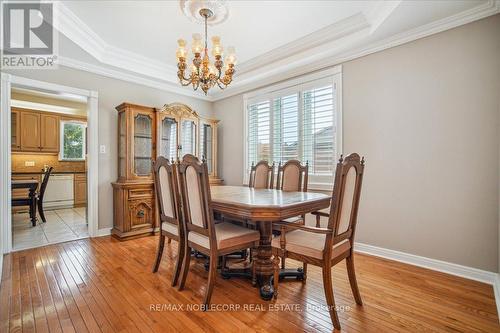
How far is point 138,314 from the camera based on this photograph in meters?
1.67

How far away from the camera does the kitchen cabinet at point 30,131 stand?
210 inches

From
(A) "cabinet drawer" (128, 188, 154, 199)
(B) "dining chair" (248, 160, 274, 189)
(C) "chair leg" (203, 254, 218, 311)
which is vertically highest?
(B) "dining chair" (248, 160, 274, 189)

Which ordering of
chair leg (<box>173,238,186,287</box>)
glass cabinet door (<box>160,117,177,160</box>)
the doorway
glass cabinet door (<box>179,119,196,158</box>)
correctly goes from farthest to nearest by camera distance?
1. glass cabinet door (<box>179,119,196,158</box>)
2. glass cabinet door (<box>160,117,177,160</box>)
3. the doorway
4. chair leg (<box>173,238,186,287</box>)

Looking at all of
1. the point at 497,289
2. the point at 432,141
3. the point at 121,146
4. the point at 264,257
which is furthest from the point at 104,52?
the point at 497,289

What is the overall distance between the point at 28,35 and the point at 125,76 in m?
1.20

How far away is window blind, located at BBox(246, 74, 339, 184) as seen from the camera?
3258 mm

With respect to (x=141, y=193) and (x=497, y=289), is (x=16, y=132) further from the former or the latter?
(x=497, y=289)

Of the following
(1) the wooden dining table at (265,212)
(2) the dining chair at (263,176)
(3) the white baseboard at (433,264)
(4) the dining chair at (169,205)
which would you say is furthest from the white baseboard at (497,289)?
(4) the dining chair at (169,205)

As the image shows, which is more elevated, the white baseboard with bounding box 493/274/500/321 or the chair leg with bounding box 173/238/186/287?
the chair leg with bounding box 173/238/186/287

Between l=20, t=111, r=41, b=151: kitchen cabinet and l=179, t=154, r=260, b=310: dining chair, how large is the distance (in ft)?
18.6

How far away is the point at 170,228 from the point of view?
2314mm

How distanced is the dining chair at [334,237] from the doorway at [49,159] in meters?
Answer: 3.11

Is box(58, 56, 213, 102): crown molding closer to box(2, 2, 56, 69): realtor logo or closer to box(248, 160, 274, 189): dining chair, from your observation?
box(2, 2, 56, 69): realtor logo

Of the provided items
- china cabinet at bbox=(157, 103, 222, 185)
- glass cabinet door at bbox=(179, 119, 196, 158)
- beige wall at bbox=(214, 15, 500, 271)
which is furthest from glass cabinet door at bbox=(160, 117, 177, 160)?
beige wall at bbox=(214, 15, 500, 271)
